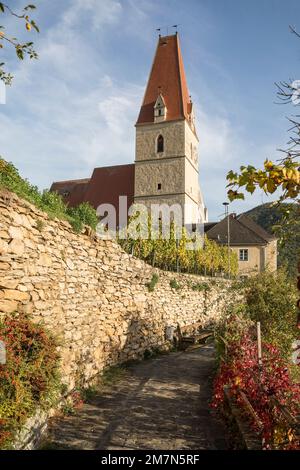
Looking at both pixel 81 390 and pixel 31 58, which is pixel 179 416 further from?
pixel 31 58

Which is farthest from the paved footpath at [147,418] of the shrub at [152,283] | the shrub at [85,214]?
the shrub at [85,214]

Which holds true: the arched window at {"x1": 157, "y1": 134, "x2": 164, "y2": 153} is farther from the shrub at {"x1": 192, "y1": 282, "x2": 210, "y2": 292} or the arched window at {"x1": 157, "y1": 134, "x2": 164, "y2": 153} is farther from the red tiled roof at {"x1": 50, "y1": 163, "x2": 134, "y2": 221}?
the shrub at {"x1": 192, "y1": 282, "x2": 210, "y2": 292}

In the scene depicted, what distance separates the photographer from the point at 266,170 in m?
2.28

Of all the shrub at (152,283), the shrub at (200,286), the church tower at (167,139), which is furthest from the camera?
the church tower at (167,139)

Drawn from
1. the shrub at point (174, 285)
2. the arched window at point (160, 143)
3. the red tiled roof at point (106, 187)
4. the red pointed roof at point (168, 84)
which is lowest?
the shrub at point (174, 285)

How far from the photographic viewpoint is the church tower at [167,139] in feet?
120

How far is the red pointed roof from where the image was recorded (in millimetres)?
37763

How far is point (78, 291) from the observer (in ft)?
25.3

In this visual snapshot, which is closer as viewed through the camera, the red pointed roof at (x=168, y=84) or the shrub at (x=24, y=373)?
the shrub at (x=24, y=373)

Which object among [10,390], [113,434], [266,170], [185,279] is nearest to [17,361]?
[10,390]

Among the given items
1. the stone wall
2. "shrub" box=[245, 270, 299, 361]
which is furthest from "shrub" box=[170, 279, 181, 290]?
"shrub" box=[245, 270, 299, 361]

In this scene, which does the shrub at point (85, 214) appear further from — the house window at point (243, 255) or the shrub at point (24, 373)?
the house window at point (243, 255)

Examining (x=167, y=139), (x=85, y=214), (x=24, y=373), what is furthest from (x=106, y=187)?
(x=24, y=373)

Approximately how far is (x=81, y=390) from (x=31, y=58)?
19.3 feet
